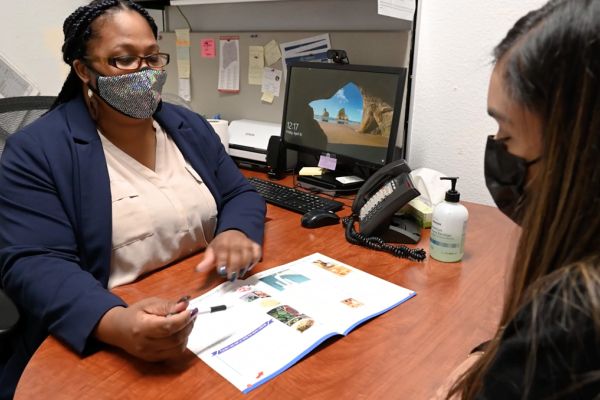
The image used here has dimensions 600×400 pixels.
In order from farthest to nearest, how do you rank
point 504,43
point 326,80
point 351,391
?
point 326,80 < point 351,391 < point 504,43

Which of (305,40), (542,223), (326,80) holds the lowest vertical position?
(542,223)

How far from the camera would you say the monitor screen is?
145 cm

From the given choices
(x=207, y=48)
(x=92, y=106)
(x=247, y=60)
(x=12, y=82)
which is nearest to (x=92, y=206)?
(x=92, y=106)

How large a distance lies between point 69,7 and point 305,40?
4.11 ft

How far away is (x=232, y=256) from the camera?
101cm

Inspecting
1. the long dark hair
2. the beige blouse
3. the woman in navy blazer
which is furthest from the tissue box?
the long dark hair

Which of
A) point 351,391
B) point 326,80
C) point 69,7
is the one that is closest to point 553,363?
point 351,391

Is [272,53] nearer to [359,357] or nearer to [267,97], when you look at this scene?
[267,97]

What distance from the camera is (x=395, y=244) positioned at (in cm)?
116

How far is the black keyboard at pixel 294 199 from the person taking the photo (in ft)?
4.60

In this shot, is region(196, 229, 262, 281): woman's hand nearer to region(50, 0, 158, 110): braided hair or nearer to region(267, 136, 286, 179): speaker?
region(50, 0, 158, 110): braided hair

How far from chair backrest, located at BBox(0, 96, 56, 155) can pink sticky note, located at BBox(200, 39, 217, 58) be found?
31.2 inches

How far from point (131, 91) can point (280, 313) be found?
25.9 inches

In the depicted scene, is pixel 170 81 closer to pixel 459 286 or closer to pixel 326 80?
pixel 326 80
